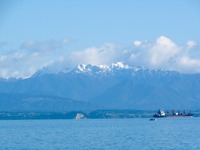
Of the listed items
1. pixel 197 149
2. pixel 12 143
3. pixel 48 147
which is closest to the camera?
pixel 197 149

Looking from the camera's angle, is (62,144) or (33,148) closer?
(33,148)

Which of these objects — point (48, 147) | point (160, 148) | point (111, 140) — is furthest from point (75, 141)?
point (160, 148)

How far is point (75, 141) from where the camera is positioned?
293 ft

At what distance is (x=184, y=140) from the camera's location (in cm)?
8794

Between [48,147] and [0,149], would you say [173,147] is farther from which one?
[0,149]

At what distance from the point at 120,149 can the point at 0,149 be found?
14.1 m

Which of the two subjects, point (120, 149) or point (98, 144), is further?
point (98, 144)

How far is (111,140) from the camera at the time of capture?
293ft

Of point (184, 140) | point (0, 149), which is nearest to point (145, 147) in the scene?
point (184, 140)

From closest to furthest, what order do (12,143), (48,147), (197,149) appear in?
(197,149) → (48,147) → (12,143)

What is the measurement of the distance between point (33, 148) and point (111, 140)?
14.3 meters

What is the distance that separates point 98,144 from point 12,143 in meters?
12.4

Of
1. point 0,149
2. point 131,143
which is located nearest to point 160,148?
point 131,143

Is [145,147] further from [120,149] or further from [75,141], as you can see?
[75,141]
